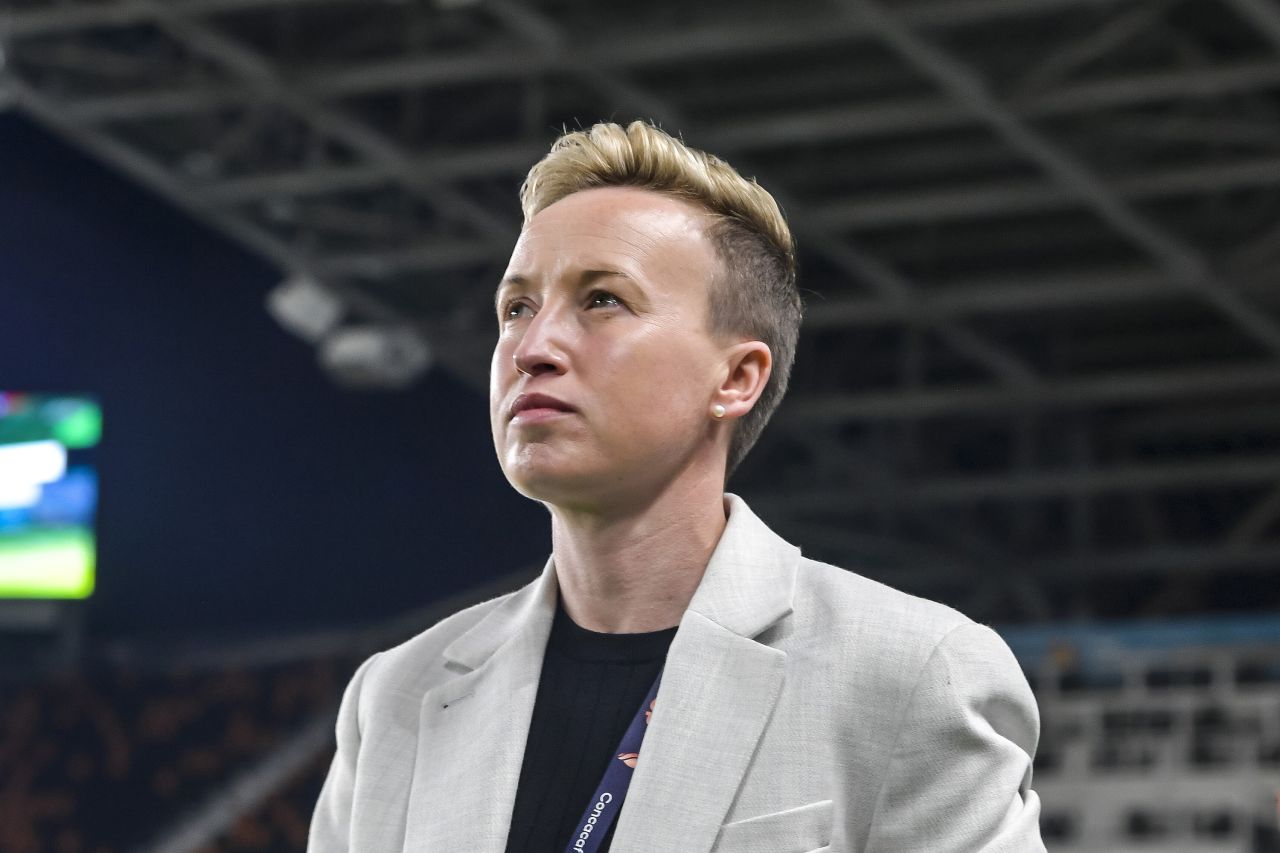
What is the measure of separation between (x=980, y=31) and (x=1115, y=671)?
3889 mm

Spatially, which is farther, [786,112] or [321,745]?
[321,745]

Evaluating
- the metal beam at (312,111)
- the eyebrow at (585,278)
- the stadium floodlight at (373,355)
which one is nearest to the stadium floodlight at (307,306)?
the stadium floodlight at (373,355)

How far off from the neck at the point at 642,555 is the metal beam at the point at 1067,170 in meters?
5.28

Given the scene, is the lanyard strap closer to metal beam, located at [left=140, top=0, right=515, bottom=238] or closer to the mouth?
the mouth

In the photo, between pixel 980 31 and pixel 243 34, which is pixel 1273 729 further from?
pixel 243 34

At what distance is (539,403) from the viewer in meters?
1.61

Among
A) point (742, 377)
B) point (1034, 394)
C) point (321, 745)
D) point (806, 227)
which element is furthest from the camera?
point (321, 745)

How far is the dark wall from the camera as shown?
9789 millimetres

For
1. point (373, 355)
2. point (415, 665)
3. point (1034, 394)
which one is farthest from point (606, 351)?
point (1034, 394)

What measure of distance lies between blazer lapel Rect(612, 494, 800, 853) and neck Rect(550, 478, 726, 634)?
0.03m

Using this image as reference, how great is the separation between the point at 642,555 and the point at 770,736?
21 centimetres

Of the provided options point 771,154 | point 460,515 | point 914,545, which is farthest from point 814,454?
point 771,154

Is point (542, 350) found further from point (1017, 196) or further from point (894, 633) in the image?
point (1017, 196)

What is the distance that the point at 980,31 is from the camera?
7.55 metres
